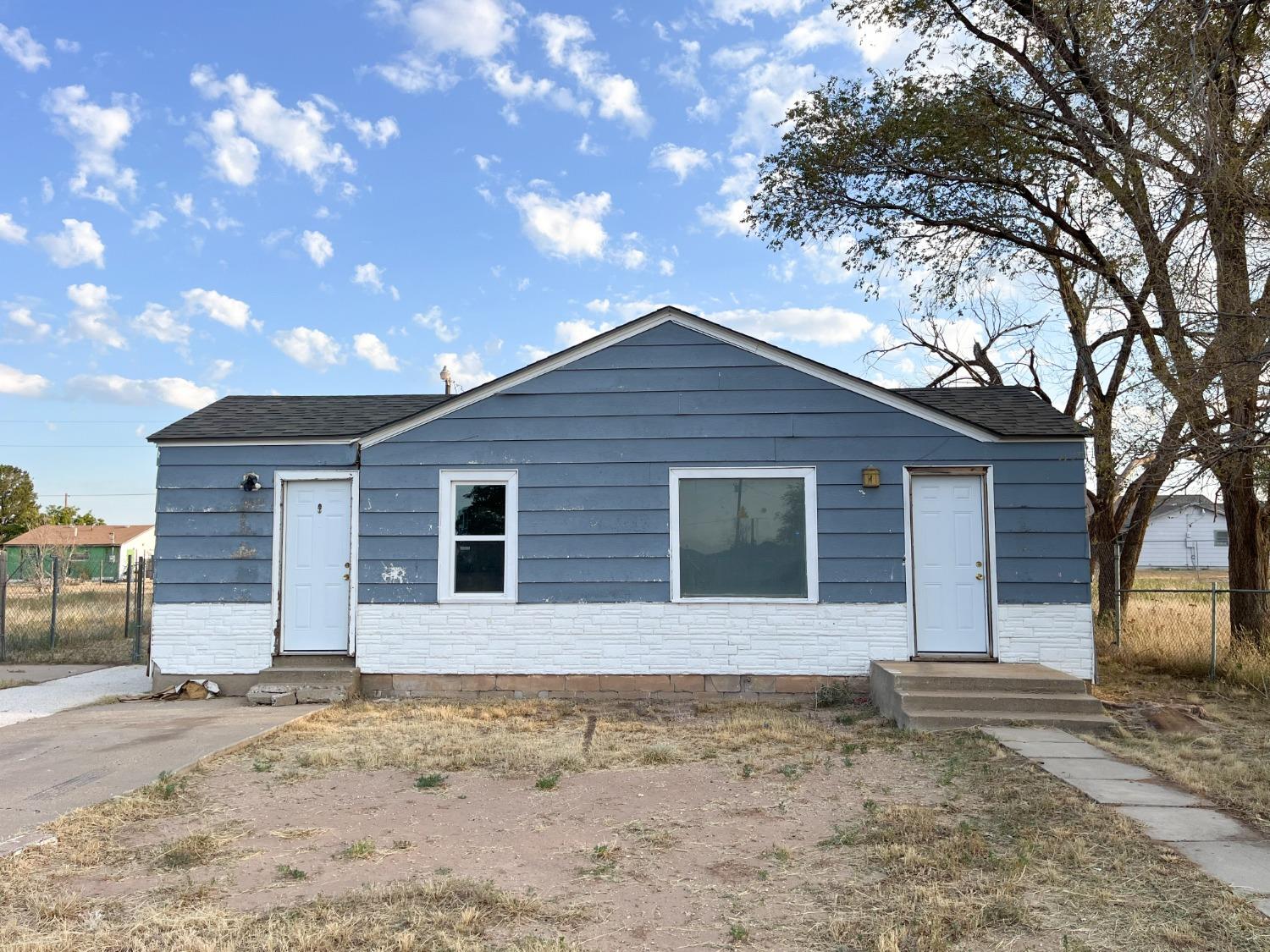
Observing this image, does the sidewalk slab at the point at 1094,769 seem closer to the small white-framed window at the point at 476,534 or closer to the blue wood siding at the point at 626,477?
the blue wood siding at the point at 626,477

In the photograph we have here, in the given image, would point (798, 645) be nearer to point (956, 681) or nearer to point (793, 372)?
point (956, 681)

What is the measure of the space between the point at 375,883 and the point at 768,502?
5.87 metres

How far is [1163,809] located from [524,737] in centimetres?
442

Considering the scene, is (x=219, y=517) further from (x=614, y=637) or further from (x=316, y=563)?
(x=614, y=637)

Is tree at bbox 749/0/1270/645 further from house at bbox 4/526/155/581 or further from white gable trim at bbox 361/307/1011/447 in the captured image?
house at bbox 4/526/155/581

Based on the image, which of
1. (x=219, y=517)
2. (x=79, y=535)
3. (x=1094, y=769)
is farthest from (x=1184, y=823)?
(x=79, y=535)

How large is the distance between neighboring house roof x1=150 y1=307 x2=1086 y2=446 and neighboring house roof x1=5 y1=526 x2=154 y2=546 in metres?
37.2

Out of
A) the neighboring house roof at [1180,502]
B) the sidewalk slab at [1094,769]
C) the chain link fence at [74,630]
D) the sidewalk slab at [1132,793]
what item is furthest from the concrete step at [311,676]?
the neighboring house roof at [1180,502]

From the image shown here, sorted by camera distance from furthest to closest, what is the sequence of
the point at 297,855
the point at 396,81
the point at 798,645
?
the point at 396,81 → the point at 798,645 → the point at 297,855

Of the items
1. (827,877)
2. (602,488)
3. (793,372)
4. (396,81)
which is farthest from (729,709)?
(396,81)

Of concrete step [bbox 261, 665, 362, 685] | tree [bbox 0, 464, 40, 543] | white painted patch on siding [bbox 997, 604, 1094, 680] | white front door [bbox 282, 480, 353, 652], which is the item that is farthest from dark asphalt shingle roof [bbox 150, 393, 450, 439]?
tree [bbox 0, 464, 40, 543]

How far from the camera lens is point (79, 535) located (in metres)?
50.6

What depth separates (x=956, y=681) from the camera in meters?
7.82

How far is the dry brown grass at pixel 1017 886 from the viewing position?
336cm
